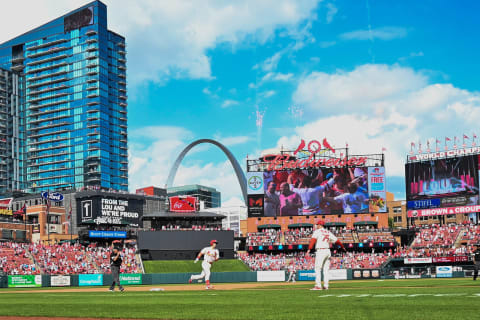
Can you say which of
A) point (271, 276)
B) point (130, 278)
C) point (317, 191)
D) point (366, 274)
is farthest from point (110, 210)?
point (366, 274)

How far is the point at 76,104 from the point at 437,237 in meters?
117

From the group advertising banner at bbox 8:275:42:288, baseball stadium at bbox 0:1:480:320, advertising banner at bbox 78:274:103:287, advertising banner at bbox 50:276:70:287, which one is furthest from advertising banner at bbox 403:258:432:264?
advertising banner at bbox 8:275:42:288

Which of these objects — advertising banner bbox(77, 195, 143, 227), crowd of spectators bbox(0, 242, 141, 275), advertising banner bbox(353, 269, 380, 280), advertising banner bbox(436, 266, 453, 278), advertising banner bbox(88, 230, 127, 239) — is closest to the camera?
advertising banner bbox(436, 266, 453, 278)

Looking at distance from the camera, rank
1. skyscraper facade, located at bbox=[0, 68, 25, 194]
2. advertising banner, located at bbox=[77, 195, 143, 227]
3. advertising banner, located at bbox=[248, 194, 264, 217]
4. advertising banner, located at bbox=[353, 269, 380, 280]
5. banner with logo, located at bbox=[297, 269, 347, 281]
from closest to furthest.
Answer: banner with logo, located at bbox=[297, 269, 347, 281] < advertising banner, located at bbox=[353, 269, 380, 280] < advertising banner, located at bbox=[248, 194, 264, 217] < advertising banner, located at bbox=[77, 195, 143, 227] < skyscraper facade, located at bbox=[0, 68, 25, 194]

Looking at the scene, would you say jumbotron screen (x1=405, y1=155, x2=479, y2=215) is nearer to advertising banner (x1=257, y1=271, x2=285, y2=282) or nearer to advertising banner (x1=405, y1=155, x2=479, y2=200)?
advertising banner (x1=405, y1=155, x2=479, y2=200)

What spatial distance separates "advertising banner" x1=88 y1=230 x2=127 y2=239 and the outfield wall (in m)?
27.1

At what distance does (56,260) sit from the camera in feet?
224

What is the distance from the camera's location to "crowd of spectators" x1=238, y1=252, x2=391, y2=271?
70.9 meters

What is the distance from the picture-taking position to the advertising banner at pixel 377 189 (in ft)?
285

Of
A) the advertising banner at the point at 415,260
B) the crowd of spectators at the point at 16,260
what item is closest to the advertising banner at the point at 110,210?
the crowd of spectators at the point at 16,260

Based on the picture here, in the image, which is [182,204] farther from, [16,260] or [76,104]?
[76,104]

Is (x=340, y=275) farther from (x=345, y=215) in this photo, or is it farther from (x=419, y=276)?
(x=345, y=215)

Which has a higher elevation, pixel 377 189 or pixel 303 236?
pixel 377 189

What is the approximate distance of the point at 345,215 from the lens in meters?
87.7
